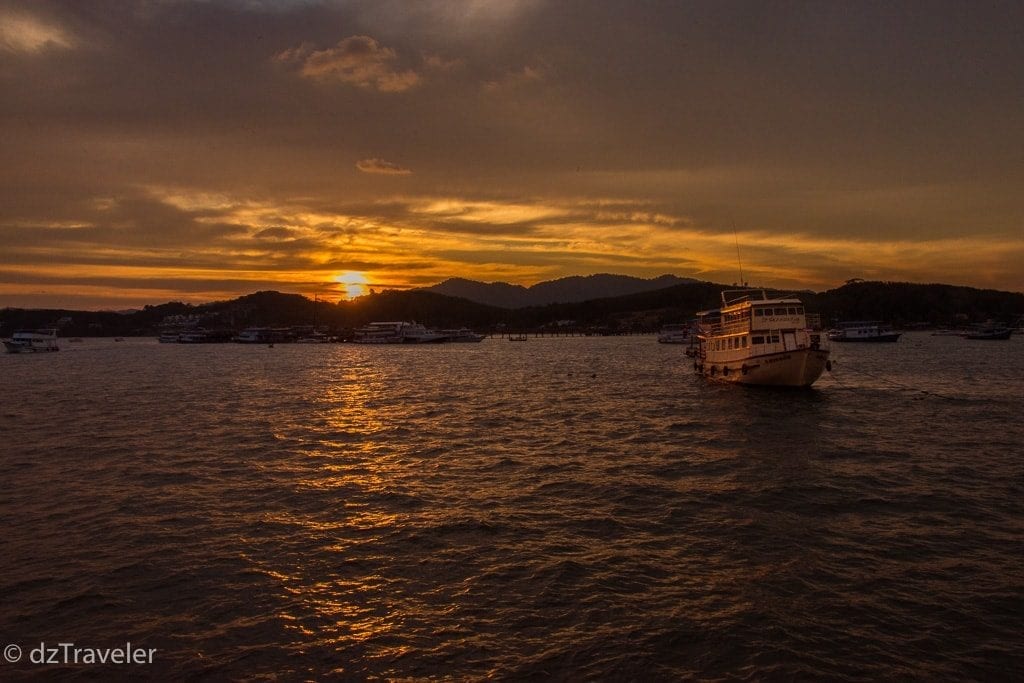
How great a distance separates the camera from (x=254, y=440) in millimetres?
36312

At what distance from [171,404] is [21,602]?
→ 44510 mm

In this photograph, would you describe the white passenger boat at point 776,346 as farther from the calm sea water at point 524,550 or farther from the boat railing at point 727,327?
the calm sea water at point 524,550

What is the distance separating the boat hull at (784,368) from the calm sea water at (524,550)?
14.6m

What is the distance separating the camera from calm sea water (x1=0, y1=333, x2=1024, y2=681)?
12.1m

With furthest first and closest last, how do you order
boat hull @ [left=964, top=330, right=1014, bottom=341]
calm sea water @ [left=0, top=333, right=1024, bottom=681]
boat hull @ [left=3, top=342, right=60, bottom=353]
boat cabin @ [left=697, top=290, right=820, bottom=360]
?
boat hull @ [left=964, top=330, right=1014, bottom=341] < boat hull @ [left=3, top=342, right=60, bottom=353] < boat cabin @ [left=697, top=290, right=820, bottom=360] < calm sea water @ [left=0, top=333, right=1024, bottom=681]

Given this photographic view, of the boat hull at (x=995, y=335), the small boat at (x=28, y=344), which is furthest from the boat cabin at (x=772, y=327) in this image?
the small boat at (x=28, y=344)

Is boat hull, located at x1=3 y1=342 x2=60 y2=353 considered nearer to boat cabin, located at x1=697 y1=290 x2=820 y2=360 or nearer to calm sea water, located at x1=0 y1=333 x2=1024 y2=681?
calm sea water, located at x1=0 y1=333 x2=1024 y2=681

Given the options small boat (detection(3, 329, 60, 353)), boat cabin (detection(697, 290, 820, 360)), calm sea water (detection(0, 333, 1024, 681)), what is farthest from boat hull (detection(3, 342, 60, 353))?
boat cabin (detection(697, 290, 820, 360))

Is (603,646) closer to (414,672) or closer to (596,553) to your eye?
(414,672)

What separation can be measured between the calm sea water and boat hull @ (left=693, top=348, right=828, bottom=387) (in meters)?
14.6

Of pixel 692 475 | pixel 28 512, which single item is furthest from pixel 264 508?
pixel 692 475

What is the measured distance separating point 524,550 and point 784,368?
1758 inches

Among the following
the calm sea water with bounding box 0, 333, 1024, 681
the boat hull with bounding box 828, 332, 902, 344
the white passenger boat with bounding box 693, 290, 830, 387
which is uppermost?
the white passenger boat with bounding box 693, 290, 830, 387

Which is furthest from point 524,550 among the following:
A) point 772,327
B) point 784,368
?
point 772,327
